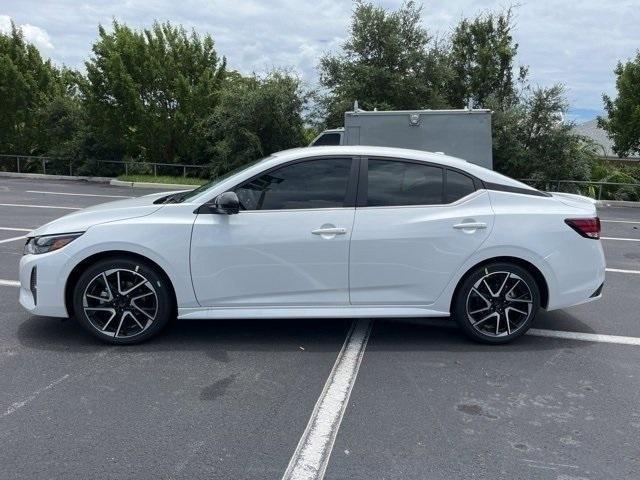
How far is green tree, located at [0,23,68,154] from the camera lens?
25844mm

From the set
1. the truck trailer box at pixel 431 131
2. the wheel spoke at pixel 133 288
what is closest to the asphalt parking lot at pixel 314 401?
the wheel spoke at pixel 133 288

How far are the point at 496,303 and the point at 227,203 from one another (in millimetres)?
2377

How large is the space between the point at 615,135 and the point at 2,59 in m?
26.8

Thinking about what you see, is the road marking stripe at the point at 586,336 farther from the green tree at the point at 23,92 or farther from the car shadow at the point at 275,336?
the green tree at the point at 23,92

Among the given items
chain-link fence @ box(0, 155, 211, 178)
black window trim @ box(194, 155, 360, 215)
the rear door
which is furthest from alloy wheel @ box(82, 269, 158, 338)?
chain-link fence @ box(0, 155, 211, 178)

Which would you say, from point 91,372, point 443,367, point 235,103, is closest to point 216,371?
point 91,372

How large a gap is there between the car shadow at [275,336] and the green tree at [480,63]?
1821cm

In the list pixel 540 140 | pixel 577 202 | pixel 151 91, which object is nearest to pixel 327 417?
pixel 577 202

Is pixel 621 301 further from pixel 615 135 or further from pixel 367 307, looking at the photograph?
pixel 615 135

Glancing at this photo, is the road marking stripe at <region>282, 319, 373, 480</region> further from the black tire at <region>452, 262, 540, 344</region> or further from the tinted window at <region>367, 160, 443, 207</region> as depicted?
the tinted window at <region>367, 160, 443, 207</region>

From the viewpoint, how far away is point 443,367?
4.39 meters

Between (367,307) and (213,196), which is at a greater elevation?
(213,196)

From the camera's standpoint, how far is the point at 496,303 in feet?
15.6

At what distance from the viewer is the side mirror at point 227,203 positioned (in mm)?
4453
